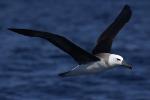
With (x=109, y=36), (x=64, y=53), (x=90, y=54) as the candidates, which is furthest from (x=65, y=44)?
(x=64, y=53)

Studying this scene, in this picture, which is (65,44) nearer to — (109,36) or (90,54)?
(90,54)

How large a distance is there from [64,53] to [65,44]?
1373 cm

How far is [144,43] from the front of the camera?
98.4ft

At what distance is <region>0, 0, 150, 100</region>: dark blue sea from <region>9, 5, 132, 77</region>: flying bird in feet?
25.4

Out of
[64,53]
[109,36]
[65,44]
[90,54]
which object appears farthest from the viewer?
[64,53]

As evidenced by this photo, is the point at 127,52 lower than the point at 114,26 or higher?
higher

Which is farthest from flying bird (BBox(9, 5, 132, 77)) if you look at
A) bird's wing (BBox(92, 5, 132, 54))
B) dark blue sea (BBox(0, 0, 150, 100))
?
dark blue sea (BBox(0, 0, 150, 100))

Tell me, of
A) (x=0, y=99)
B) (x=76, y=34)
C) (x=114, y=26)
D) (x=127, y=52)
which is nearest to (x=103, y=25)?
(x=76, y=34)

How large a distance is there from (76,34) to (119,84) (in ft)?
19.4

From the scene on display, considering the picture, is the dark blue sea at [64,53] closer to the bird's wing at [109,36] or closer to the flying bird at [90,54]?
the bird's wing at [109,36]

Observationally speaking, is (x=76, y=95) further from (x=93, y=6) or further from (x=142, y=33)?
(x=93, y=6)

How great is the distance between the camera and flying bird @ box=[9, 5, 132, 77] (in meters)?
14.3

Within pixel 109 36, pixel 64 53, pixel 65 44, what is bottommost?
pixel 65 44

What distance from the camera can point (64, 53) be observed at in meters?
28.4
